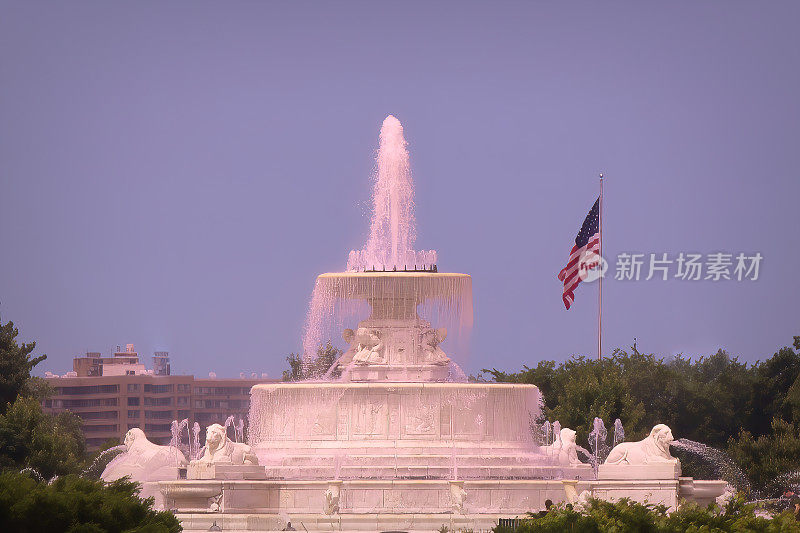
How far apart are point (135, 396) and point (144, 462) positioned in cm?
8241

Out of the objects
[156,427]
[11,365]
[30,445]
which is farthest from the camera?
[156,427]

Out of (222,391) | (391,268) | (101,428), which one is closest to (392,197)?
(391,268)

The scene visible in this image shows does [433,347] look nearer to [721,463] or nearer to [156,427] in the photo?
[721,463]

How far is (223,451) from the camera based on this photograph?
40.1 metres

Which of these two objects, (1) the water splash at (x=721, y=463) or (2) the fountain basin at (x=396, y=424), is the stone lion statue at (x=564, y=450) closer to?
(2) the fountain basin at (x=396, y=424)

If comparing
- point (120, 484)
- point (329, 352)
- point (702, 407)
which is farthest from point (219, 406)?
point (120, 484)

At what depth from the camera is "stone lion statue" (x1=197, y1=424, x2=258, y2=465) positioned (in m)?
39.7

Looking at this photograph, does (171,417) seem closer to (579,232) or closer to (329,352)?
(329,352)

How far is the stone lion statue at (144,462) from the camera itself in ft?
139

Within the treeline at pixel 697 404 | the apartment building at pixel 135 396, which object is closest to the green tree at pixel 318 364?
the treeline at pixel 697 404

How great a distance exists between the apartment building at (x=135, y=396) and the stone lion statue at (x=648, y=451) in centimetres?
7905

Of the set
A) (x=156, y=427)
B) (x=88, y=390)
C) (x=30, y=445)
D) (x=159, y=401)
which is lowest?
(x=30, y=445)

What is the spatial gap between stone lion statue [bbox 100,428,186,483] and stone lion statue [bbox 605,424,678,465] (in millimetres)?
11646

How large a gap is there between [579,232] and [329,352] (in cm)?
2093
